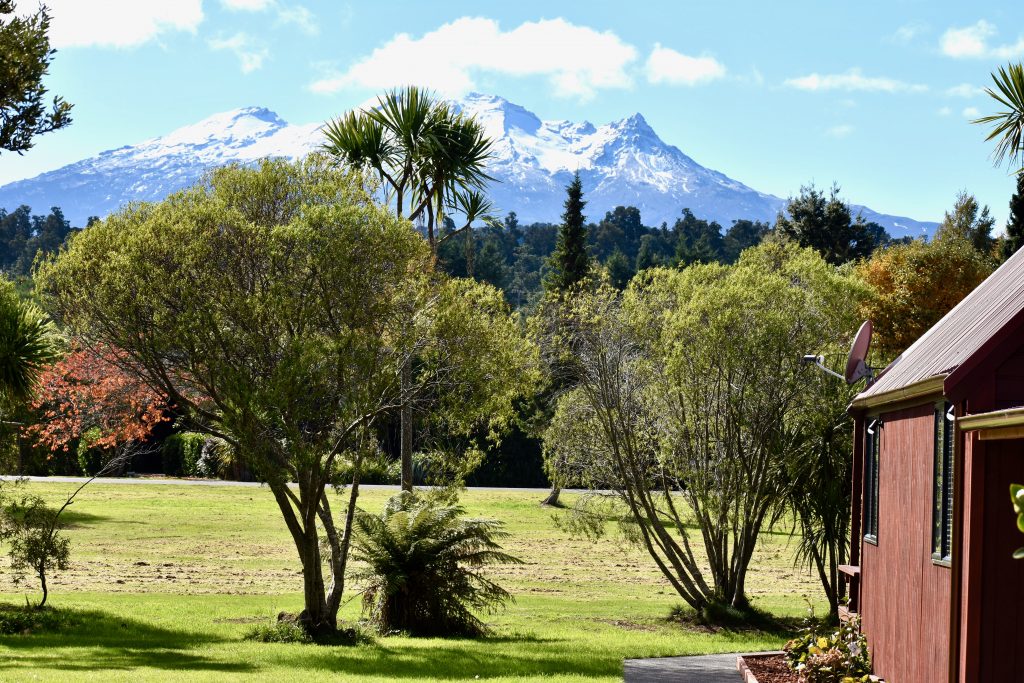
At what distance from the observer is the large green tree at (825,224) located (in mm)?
48750

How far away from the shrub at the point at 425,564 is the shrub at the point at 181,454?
27.0 meters

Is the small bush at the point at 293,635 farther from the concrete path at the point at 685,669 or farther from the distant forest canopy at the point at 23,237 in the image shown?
the distant forest canopy at the point at 23,237

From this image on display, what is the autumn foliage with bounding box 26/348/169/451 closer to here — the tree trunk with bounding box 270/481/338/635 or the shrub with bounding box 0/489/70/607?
the shrub with bounding box 0/489/70/607

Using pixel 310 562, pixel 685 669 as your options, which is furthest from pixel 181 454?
pixel 685 669

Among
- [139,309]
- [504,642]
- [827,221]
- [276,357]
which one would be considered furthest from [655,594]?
[827,221]

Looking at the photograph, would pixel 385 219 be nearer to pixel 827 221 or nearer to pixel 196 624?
pixel 196 624

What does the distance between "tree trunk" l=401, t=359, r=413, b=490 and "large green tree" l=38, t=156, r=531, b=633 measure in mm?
90

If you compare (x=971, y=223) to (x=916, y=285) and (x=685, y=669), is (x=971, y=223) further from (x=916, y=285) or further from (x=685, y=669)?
(x=685, y=669)

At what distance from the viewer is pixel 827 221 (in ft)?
160

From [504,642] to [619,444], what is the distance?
4.91 meters

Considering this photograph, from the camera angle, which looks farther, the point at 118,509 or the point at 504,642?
the point at 118,509

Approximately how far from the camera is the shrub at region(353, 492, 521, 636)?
17938mm

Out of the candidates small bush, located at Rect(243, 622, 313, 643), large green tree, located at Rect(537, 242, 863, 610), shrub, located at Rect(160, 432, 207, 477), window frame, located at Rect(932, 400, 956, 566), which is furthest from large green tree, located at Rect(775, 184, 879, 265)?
window frame, located at Rect(932, 400, 956, 566)

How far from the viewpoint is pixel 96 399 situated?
19.8m
